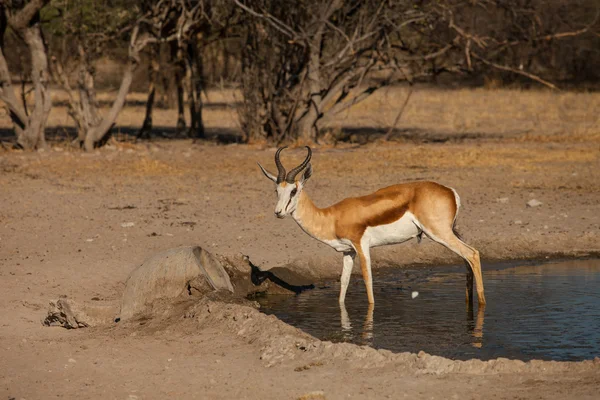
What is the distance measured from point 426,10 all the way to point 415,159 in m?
4.41

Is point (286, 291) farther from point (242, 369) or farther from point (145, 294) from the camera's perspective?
point (242, 369)

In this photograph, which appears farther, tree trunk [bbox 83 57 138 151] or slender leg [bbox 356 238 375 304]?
tree trunk [bbox 83 57 138 151]

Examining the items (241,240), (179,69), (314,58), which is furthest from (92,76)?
(241,240)

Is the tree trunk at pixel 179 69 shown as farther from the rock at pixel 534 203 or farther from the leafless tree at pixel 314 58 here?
the rock at pixel 534 203

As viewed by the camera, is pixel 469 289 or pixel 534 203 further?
pixel 534 203

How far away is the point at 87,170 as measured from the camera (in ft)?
58.5

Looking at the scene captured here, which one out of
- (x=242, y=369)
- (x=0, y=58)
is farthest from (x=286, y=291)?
(x=0, y=58)

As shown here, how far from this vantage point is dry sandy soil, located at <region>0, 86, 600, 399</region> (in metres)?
6.35

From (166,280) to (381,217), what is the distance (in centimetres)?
202

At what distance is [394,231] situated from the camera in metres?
9.11

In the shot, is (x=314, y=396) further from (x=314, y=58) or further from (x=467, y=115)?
(x=467, y=115)

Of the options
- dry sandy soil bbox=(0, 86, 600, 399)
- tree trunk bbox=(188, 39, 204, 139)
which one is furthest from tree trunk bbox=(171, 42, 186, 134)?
dry sandy soil bbox=(0, 86, 600, 399)

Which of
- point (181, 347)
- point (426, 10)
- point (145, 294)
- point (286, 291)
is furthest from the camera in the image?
point (426, 10)

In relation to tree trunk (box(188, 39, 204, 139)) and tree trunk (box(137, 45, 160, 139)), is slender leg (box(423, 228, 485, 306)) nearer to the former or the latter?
tree trunk (box(188, 39, 204, 139))
